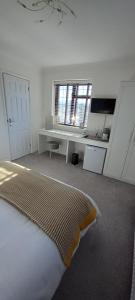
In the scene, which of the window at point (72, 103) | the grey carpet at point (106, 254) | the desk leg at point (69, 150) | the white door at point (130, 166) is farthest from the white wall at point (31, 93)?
the white door at point (130, 166)

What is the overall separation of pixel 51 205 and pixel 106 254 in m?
0.88

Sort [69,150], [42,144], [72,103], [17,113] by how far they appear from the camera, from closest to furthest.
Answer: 1. [17,113]
2. [69,150]
3. [72,103]
4. [42,144]

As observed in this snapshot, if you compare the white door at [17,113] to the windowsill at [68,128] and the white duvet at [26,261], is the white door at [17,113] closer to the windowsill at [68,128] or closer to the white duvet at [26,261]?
the windowsill at [68,128]

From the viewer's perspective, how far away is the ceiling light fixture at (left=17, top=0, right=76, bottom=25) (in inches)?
52.3

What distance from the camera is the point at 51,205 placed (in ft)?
3.67

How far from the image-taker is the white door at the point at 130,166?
8.07 ft

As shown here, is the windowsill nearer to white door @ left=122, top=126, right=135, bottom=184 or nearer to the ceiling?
white door @ left=122, top=126, right=135, bottom=184

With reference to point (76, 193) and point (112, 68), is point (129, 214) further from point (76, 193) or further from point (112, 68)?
point (112, 68)

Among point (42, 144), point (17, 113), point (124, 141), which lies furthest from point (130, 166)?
point (17, 113)

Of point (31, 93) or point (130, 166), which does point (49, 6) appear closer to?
point (31, 93)

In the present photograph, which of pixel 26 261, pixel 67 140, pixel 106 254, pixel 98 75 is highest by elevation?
pixel 98 75

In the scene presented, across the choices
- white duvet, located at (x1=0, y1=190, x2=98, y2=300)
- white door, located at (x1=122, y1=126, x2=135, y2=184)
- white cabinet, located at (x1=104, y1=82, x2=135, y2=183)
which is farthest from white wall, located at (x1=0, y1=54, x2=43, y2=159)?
white door, located at (x1=122, y1=126, x2=135, y2=184)

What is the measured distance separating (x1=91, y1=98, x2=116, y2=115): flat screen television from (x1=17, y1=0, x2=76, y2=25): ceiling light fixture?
1.66 meters

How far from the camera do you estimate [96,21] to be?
154 cm
